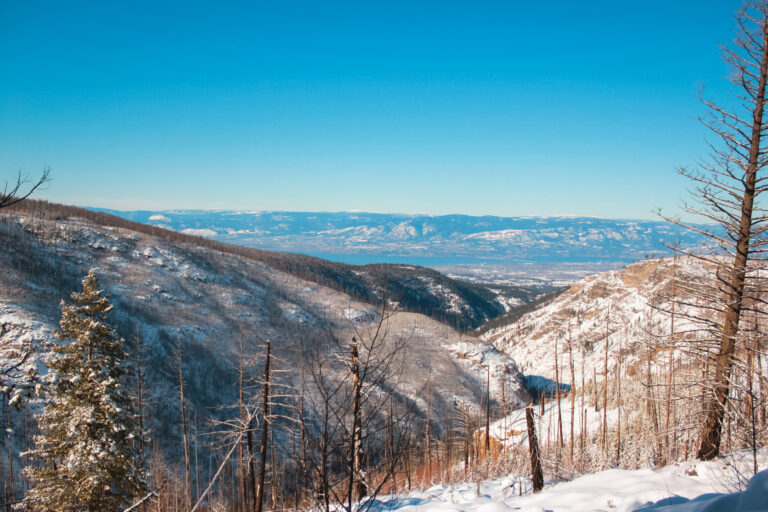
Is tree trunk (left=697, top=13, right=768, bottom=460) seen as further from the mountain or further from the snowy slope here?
the snowy slope

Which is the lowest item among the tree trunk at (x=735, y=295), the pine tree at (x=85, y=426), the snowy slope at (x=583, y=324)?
the snowy slope at (x=583, y=324)

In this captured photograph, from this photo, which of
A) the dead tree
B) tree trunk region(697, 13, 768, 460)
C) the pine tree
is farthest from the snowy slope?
the pine tree

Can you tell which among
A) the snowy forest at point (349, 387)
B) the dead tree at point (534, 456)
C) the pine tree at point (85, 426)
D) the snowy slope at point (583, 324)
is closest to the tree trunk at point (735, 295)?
the snowy forest at point (349, 387)

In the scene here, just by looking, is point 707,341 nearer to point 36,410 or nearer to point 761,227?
point 761,227

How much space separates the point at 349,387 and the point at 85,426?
1214 centimetres

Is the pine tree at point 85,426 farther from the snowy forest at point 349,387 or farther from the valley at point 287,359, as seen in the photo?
the valley at point 287,359

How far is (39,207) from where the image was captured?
309 feet

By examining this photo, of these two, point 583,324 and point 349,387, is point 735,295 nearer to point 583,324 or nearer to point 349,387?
point 349,387

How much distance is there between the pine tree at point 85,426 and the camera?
581 inches

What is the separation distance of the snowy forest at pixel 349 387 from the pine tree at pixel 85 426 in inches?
3.2

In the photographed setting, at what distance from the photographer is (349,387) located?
32.1ft

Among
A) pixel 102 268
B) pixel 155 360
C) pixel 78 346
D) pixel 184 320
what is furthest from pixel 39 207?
pixel 78 346

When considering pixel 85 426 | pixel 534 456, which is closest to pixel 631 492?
pixel 534 456

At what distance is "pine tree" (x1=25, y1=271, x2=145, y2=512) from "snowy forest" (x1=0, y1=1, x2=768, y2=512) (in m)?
0.08
